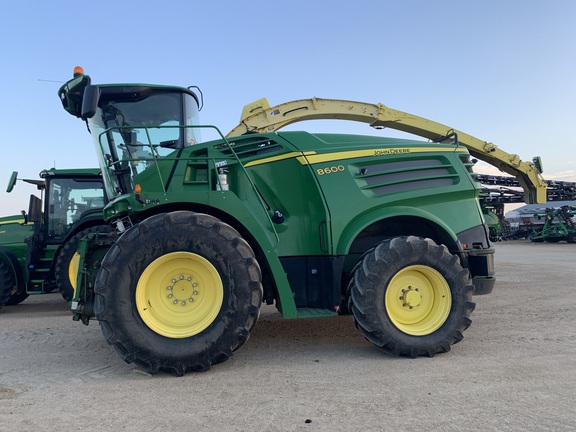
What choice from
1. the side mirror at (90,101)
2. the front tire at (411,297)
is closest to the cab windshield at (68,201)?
the side mirror at (90,101)

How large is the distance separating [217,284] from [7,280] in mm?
5062

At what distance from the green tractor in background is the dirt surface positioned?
Result: 2023 millimetres

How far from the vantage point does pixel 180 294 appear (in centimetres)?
359

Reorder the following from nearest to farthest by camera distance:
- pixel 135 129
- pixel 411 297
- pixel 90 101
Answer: pixel 90 101, pixel 411 297, pixel 135 129

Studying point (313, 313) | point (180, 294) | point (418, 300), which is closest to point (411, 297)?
point (418, 300)

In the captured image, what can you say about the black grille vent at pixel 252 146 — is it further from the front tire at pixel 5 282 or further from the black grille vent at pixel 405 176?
the front tire at pixel 5 282

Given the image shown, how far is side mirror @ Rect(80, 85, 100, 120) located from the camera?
3.50 metres

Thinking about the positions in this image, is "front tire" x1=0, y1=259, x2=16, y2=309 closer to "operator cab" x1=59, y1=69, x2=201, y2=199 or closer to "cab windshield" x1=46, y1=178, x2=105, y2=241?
"cab windshield" x1=46, y1=178, x2=105, y2=241

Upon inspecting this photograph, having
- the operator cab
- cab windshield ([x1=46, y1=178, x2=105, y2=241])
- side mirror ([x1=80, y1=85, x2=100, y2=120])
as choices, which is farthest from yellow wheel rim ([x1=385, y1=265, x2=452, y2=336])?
cab windshield ([x1=46, y1=178, x2=105, y2=241])

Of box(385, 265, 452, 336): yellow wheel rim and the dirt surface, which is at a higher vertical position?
box(385, 265, 452, 336): yellow wheel rim

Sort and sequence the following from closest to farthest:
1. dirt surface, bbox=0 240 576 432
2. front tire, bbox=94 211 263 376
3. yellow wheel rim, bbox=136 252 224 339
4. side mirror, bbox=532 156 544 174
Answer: dirt surface, bbox=0 240 576 432
front tire, bbox=94 211 263 376
yellow wheel rim, bbox=136 252 224 339
side mirror, bbox=532 156 544 174

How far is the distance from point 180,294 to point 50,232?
16.6 ft

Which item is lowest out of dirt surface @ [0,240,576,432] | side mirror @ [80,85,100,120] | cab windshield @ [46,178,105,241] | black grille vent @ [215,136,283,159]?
dirt surface @ [0,240,576,432]

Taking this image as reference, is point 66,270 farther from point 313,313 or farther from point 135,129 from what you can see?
point 313,313
